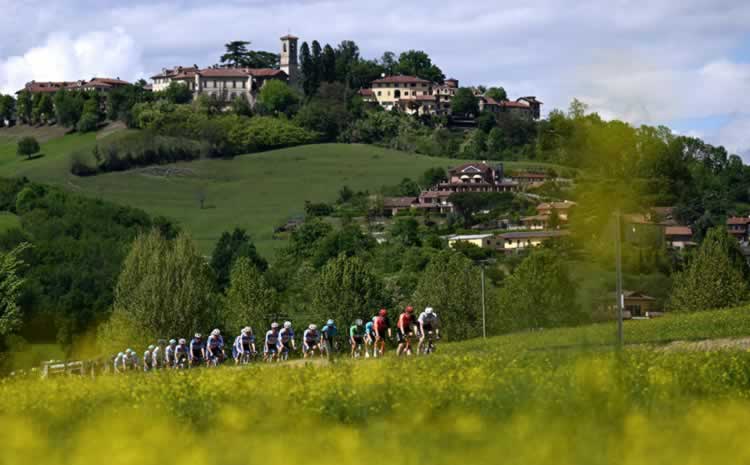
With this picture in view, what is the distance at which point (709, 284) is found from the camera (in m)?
81.3

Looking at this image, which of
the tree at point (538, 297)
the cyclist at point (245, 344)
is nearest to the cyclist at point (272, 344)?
the cyclist at point (245, 344)

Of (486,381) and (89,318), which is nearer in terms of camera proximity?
(486,381)

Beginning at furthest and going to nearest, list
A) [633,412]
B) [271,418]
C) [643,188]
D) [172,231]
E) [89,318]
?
[172,231], [89,318], [643,188], [271,418], [633,412]

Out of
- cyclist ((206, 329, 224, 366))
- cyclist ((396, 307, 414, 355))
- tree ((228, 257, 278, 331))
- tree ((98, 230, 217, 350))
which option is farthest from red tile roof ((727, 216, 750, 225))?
cyclist ((396, 307, 414, 355))

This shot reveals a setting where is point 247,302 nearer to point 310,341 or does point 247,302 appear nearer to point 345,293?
point 345,293

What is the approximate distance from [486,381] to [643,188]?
39.3 ft

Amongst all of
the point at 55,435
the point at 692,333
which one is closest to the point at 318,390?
the point at 55,435

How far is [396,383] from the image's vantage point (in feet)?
73.3

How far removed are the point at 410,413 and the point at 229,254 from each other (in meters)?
142

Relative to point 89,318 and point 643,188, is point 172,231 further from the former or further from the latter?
point 643,188

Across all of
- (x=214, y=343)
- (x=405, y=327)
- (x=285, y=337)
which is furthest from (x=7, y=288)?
(x=405, y=327)

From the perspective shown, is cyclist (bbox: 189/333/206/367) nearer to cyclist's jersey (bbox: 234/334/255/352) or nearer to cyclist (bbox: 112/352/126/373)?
cyclist's jersey (bbox: 234/334/255/352)

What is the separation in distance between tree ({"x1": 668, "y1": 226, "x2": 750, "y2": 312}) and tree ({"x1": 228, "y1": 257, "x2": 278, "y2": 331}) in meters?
28.7

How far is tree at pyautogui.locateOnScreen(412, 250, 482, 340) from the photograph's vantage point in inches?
3484
